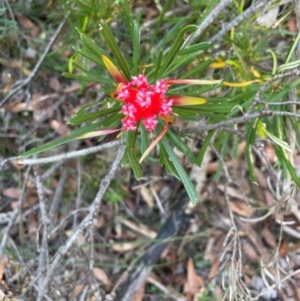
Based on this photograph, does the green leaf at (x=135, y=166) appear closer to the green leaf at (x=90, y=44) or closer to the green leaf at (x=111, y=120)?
the green leaf at (x=111, y=120)

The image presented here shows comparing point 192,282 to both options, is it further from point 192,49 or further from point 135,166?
point 192,49

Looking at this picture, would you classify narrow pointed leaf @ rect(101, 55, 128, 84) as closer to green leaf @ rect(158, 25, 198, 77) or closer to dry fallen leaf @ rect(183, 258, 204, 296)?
green leaf @ rect(158, 25, 198, 77)

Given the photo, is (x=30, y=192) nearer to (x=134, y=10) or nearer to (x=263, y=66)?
(x=134, y=10)

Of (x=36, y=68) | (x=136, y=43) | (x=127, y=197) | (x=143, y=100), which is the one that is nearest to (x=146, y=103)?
(x=143, y=100)

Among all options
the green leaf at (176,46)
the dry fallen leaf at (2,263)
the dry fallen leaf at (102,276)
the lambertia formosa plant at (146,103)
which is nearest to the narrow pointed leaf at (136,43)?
the lambertia formosa plant at (146,103)

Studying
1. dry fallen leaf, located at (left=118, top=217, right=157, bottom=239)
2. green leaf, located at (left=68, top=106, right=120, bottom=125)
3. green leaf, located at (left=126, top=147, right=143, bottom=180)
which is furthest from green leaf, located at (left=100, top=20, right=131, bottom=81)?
dry fallen leaf, located at (left=118, top=217, right=157, bottom=239)

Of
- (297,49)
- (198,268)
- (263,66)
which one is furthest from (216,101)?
(198,268)
